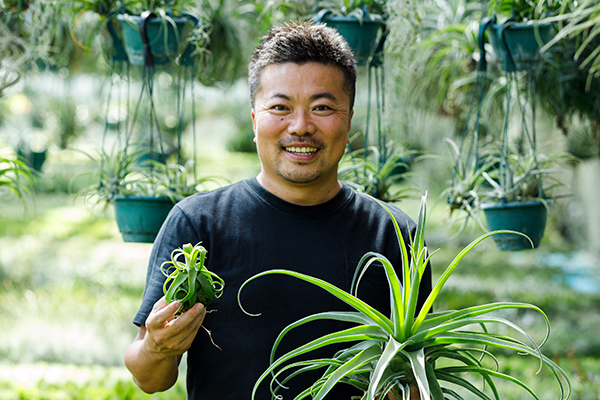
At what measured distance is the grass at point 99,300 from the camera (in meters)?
3.52

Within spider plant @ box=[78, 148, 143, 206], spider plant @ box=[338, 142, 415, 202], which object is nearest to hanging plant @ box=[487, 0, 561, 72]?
spider plant @ box=[338, 142, 415, 202]

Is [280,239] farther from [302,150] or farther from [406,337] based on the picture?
[406,337]

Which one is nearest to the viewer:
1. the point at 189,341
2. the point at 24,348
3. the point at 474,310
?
the point at 474,310

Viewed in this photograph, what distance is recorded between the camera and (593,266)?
7.00 meters

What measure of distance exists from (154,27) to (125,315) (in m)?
3.79

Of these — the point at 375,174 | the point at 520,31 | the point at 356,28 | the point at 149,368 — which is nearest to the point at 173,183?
the point at 375,174

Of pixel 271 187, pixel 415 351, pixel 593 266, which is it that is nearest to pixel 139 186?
pixel 271 187

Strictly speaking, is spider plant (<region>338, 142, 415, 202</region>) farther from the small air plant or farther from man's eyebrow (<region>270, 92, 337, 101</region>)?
the small air plant

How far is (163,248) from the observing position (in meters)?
1.37

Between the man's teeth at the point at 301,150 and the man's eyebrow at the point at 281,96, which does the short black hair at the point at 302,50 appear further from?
the man's teeth at the point at 301,150

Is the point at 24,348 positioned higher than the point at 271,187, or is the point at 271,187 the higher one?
the point at 271,187

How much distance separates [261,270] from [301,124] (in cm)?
38

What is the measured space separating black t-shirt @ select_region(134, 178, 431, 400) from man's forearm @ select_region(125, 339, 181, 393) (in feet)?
0.34

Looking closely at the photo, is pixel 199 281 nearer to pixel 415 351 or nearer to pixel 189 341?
pixel 189 341
